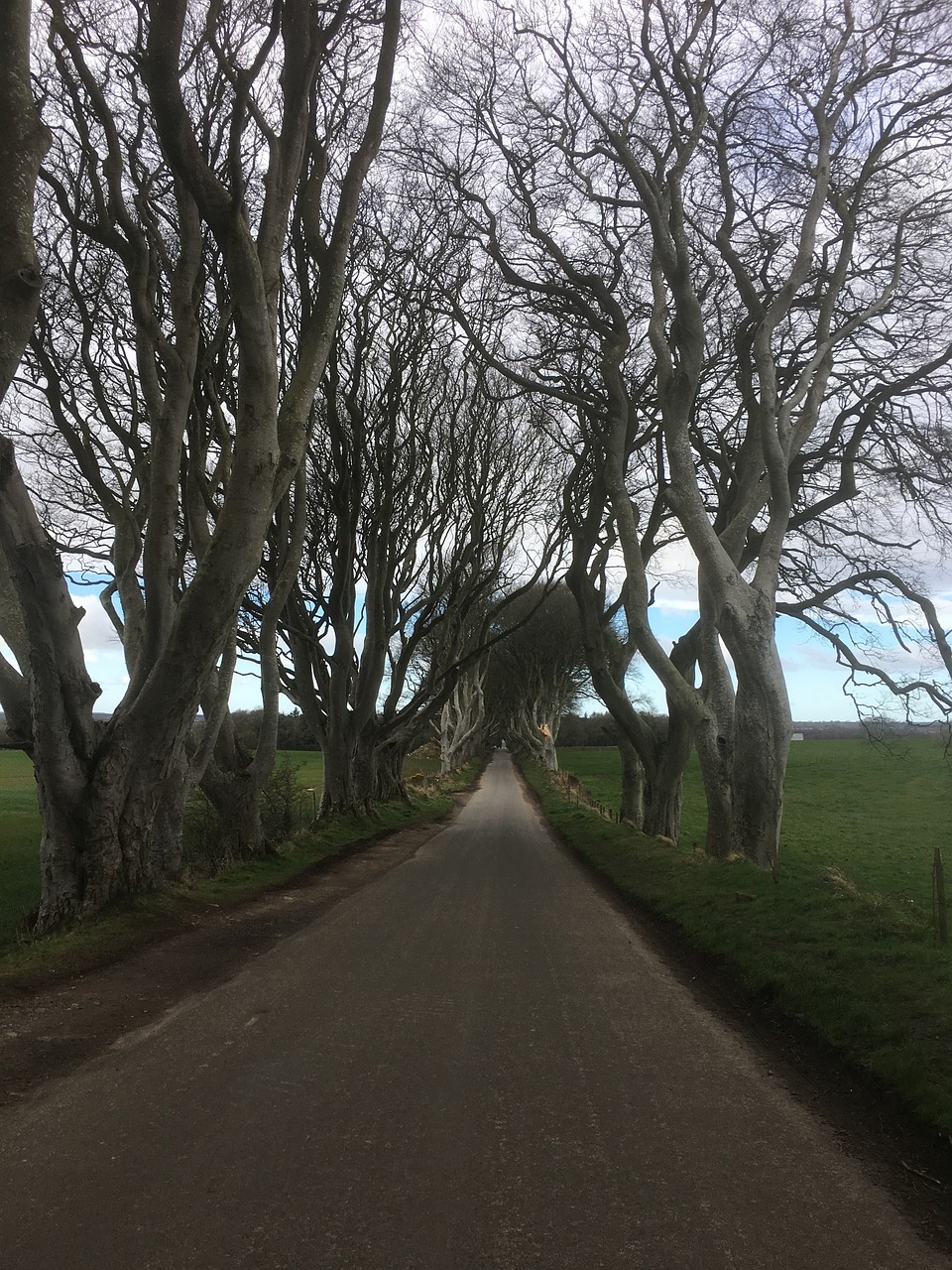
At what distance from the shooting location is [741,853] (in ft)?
39.9

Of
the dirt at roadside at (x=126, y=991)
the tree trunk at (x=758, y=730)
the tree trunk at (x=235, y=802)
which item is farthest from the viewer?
the tree trunk at (x=235, y=802)

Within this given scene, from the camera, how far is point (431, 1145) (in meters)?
3.95

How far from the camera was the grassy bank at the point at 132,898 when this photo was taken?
7254 millimetres

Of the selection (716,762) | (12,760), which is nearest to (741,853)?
(716,762)

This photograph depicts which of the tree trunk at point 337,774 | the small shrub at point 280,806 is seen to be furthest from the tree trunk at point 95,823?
the tree trunk at point 337,774

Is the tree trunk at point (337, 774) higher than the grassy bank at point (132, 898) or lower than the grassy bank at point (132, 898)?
higher

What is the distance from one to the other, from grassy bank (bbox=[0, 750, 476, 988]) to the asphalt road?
→ 5.54 ft

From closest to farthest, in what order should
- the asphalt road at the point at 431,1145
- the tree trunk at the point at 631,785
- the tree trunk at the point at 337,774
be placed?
the asphalt road at the point at 431,1145 → the tree trunk at the point at 337,774 → the tree trunk at the point at 631,785

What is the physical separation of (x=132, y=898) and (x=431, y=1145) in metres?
5.95

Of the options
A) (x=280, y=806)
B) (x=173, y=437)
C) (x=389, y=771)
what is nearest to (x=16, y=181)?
(x=173, y=437)

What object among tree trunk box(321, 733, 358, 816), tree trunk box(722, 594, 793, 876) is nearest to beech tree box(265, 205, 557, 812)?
tree trunk box(321, 733, 358, 816)

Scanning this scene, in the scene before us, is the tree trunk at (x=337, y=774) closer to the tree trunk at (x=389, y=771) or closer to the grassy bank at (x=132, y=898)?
the grassy bank at (x=132, y=898)

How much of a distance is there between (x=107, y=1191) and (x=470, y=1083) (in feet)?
6.34

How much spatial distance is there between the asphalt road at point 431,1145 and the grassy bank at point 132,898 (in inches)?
66.5
